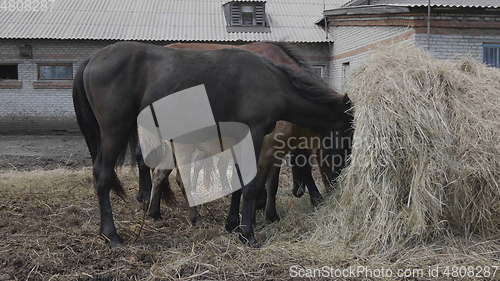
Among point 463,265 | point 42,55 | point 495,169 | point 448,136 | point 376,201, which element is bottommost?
point 463,265

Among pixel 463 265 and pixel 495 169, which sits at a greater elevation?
pixel 495 169

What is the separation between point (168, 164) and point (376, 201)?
2.49 metres

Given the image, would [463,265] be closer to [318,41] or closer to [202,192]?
[202,192]

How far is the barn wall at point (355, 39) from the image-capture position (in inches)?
507

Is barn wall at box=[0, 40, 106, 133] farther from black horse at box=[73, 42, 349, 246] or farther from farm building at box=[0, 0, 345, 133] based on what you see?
black horse at box=[73, 42, 349, 246]

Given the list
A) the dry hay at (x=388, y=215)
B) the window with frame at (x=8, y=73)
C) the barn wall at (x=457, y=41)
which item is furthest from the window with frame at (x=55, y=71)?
the dry hay at (x=388, y=215)

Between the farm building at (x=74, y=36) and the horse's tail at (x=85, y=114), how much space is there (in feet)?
40.8

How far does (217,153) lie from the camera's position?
5.70 m

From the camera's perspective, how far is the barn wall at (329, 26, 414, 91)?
12883mm

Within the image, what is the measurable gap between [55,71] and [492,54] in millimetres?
14056

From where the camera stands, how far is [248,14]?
1898cm

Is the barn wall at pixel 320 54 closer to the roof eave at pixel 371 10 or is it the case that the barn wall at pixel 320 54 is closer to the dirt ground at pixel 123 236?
the roof eave at pixel 371 10

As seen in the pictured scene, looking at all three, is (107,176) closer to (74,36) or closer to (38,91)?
(74,36)

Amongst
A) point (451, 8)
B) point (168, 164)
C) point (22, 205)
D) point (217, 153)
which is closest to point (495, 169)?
point (217, 153)
